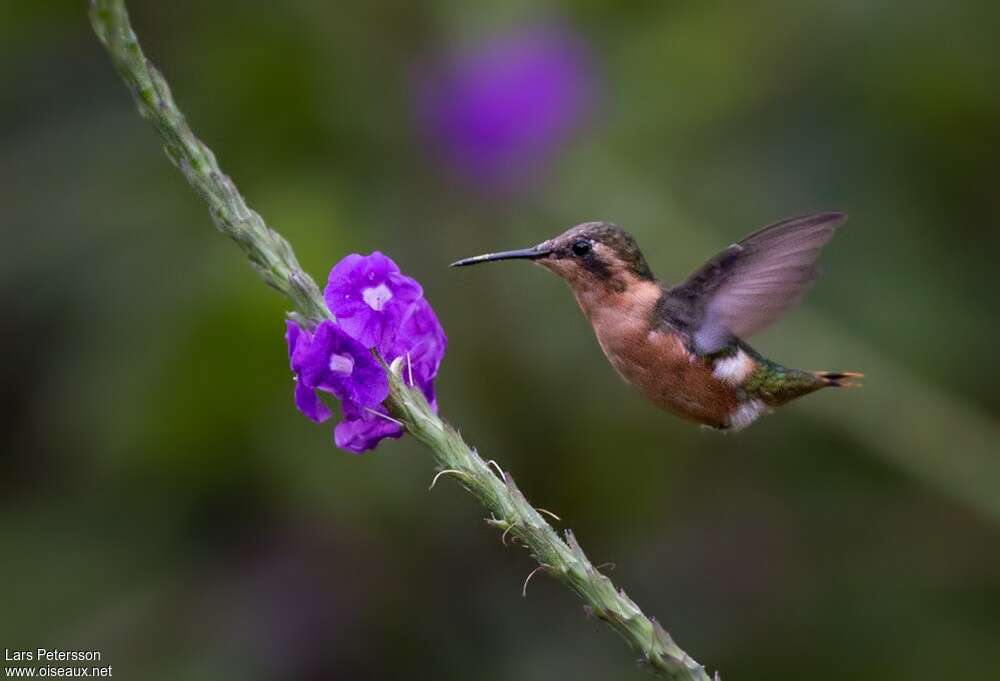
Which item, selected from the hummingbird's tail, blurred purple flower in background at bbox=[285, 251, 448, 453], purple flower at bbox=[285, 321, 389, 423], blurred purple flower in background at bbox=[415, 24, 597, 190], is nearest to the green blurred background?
blurred purple flower in background at bbox=[415, 24, 597, 190]

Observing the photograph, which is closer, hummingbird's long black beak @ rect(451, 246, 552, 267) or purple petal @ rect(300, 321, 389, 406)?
purple petal @ rect(300, 321, 389, 406)

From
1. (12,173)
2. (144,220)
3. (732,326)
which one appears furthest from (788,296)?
(12,173)

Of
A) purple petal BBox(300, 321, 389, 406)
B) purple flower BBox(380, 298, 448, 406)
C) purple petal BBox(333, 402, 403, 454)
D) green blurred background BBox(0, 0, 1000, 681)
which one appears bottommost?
Result: green blurred background BBox(0, 0, 1000, 681)

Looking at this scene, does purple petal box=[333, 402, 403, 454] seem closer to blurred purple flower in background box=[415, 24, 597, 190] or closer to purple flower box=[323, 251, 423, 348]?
purple flower box=[323, 251, 423, 348]

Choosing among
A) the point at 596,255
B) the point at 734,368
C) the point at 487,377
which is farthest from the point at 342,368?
the point at 487,377

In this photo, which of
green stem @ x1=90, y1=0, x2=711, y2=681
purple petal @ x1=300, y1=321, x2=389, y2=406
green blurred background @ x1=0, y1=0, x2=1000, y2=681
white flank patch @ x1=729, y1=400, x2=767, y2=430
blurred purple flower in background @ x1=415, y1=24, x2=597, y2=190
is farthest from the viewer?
blurred purple flower in background @ x1=415, y1=24, x2=597, y2=190

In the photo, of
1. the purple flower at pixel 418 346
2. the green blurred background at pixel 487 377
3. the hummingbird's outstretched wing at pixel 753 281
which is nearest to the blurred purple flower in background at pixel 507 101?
the green blurred background at pixel 487 377

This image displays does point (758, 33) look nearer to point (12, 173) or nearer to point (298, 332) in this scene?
point (12, 173)

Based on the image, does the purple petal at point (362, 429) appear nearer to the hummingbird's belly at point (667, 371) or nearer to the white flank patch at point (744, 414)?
the hummingbird's belly at point (667, 371)

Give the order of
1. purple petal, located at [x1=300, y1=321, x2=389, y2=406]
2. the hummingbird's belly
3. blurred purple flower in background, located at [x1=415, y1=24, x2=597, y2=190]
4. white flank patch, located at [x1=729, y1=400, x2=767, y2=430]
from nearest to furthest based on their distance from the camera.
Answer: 1. purple petal, located at [x1=300, y1=321, x2=389, y2=406]
2. the hummingbird's belly
3. white flank patch, located at [x1=729, y1=400, x2=767, y2=430]
4. blurred purple flower in background, located at [x1=415, y1=24, x2=597, y2=190]
